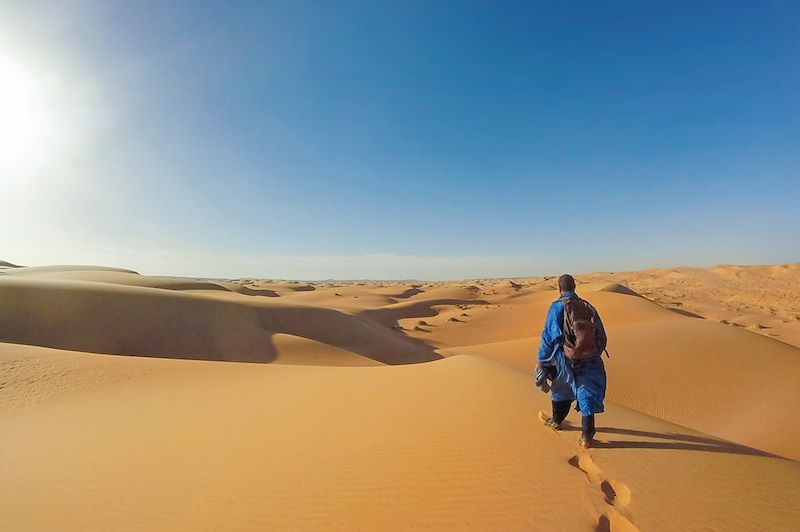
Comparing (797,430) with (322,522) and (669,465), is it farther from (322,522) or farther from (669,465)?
(322,522)

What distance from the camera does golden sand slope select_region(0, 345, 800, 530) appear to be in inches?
111

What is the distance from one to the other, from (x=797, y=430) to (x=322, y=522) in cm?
936

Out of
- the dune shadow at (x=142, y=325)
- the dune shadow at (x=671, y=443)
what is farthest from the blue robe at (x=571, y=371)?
the dune shadow at (x=142, y=325)

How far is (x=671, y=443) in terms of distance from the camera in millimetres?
4148

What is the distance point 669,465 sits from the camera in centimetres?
355

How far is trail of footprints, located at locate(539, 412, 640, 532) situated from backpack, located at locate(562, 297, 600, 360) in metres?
0.95

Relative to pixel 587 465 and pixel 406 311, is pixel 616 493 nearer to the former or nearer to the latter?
pixel 587 465

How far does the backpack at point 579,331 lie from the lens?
13.4 ft

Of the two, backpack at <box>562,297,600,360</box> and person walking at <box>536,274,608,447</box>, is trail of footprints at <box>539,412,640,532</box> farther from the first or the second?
backpack at <box>562,297,600,360</box>

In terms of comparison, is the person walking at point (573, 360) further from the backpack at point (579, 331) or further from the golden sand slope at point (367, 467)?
the golden sand slope at point (367, 467)

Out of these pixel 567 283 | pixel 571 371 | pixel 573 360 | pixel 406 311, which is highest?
pixel 567 283

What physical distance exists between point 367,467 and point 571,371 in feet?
7.73

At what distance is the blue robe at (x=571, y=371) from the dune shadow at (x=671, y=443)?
1.17 ft

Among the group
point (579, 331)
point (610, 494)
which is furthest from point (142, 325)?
point (610, 494)
